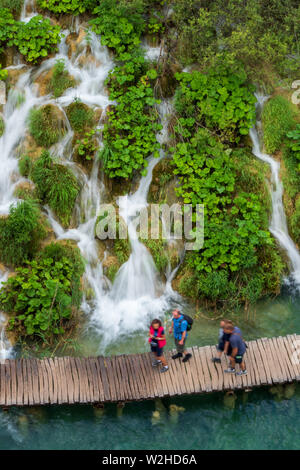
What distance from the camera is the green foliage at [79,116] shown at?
11.7m

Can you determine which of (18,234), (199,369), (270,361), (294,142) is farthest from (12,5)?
(270,361)

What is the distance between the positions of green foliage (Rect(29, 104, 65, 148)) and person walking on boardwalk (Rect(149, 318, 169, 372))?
532cm

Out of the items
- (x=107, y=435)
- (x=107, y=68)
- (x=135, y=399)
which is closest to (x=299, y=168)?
(x=107, y=68)

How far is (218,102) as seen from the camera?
38.8 feet

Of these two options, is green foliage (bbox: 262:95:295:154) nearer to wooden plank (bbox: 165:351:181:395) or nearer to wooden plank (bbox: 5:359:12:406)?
wooden plank (bbox: 165:351:181:395)

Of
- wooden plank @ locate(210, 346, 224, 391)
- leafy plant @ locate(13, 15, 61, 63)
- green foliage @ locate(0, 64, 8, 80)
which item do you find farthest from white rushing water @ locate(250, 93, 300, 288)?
green foliage @ locate(0, 64, 8, 80)

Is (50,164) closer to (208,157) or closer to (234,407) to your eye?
(208,157)

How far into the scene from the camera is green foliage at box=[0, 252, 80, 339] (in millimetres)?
9906

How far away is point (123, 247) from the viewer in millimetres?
11195

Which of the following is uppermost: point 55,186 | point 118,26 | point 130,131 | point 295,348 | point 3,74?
point 118,26

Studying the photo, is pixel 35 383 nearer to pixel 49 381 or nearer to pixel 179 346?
pixel 49 381

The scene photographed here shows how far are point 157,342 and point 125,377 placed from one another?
37.3 inches

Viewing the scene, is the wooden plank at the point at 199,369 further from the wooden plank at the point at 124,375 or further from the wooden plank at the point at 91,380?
the wooden plank at the point at 91,380

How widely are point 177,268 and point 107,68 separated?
542 centimetres
